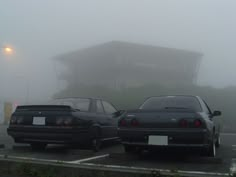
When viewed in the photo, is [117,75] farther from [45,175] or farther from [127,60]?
[45,175]

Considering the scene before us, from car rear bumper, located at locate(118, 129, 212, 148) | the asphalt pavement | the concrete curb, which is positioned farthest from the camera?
car rear bumper, located at locate(118, 129, 212, 148)

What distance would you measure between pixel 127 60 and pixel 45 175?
46745 mm

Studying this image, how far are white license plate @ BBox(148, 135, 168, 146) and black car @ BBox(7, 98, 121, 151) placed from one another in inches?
64.4

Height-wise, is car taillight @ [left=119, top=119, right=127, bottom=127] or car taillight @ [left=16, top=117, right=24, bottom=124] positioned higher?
car taillight @ [left=119, top=119, right=127, bottom=127]

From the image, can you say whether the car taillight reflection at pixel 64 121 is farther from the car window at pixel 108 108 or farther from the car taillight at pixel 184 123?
the car taillight at pixel 184 123

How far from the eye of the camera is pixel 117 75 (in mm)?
48781

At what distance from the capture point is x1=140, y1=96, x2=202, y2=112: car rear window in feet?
23.8

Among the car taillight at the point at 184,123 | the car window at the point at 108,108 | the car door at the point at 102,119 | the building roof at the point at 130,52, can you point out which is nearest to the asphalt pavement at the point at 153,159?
the car taillight at the point at 184,123

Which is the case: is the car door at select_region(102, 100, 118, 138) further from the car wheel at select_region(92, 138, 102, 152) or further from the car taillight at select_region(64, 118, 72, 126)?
the car taillight at select_region(64, 118, 72, 126)

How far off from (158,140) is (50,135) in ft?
7.08

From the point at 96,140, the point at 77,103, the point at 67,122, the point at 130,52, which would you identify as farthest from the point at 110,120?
the point at 130,52

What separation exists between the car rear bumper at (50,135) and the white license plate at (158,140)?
163cm

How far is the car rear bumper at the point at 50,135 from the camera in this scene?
7277 mm

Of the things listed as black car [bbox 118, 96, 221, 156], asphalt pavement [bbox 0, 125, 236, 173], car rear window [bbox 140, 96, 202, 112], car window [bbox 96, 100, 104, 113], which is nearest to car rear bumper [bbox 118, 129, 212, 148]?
black car [bbox 118, 96, 221, 156]
